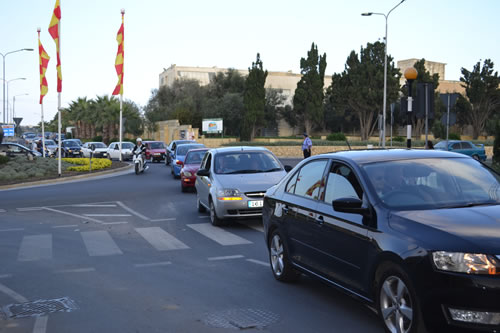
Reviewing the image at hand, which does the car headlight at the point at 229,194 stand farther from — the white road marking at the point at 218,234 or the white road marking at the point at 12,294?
the white road marking at the point at 12,294

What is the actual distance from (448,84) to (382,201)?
8289 cm

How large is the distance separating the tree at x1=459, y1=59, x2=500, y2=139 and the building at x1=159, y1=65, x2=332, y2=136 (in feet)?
70.8

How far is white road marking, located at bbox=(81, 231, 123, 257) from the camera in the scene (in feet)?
31.4

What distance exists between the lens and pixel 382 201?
523cm

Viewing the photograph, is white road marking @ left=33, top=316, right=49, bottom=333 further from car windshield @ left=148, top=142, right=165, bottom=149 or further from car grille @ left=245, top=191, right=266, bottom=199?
car windshield @ left=148, top=142, right=165, bottom=149

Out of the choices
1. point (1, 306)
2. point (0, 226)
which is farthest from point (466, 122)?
point (1, 306)

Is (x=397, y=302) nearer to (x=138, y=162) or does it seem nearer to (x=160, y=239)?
(x=160, y=239)

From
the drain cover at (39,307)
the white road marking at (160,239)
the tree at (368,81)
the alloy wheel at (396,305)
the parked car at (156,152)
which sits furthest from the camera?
the tree at (368,81)

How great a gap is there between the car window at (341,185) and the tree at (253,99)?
53724mm

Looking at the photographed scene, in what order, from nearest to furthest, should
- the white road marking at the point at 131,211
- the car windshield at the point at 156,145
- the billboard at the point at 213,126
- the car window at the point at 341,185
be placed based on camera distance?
the car window at the point at 341,185 < the white road marking at the point at 131,211 < the car windshield at the point at 156,145 < the billboard at the point at 213,126

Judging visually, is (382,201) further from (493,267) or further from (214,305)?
(214,305)

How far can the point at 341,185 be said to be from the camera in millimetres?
5934

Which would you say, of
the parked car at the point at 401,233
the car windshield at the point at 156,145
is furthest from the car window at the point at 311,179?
the car windshield at the point at 156,145

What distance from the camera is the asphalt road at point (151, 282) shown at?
18.7 ft
